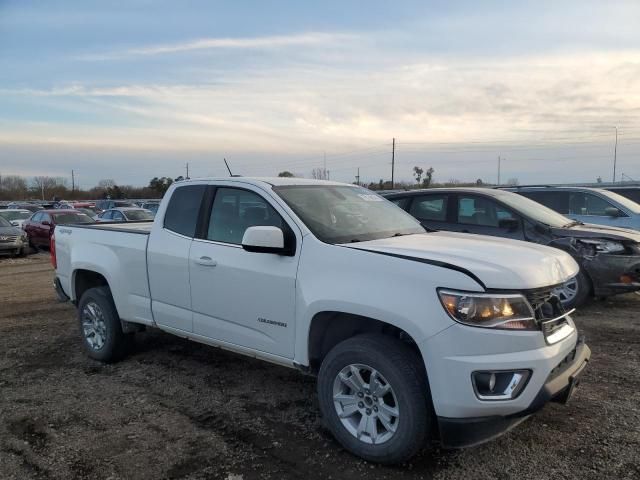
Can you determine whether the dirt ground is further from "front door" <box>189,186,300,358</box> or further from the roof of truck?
the roof of truck

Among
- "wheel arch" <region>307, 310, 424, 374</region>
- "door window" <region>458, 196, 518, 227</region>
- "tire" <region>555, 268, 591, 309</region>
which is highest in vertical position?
"door window" <region>458, 196, 518, 227</region>

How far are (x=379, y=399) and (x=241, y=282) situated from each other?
1412 millimetres

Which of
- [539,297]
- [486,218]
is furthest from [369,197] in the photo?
[486,218]

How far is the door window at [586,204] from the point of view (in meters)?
9.52

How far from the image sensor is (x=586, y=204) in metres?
9.63

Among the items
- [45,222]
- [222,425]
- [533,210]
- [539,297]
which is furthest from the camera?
[45,222]

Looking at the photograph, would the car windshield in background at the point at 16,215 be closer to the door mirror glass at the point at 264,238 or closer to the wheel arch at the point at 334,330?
the door mirror glass at the point at 264,238

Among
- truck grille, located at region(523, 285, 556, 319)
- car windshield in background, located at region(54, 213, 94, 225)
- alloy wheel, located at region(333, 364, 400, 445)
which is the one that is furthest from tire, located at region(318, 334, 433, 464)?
car windshield in background, located at region(54, 213, 94, 225)

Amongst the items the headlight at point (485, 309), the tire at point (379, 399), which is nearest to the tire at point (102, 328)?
the tire at point (379, 399)

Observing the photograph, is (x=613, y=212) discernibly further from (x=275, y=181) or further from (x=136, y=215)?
(x=136, y=215)

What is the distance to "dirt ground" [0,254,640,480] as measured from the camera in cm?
337

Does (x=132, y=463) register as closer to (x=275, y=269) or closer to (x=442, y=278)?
(x=275, y=269)

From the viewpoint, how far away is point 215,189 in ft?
15.4

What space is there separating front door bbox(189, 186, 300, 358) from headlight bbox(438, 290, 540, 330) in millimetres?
1180
